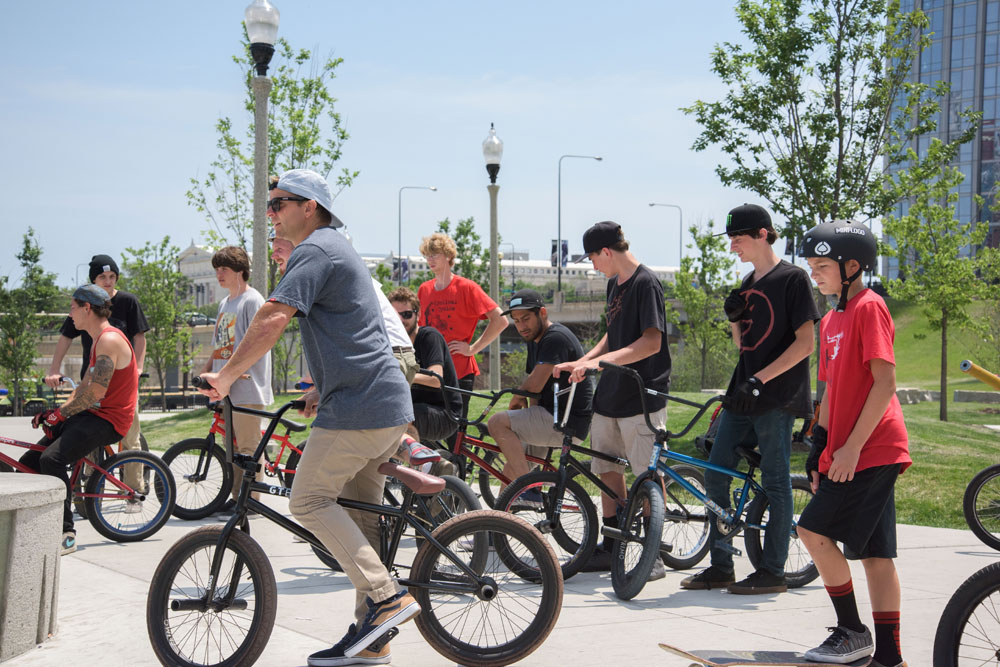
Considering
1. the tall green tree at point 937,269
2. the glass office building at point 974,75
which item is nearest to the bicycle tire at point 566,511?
the tall green tree at point 937,269

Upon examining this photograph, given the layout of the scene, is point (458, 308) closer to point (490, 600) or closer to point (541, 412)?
point (541, 412)

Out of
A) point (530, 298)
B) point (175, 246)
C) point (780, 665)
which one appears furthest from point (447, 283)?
point (175, 246)

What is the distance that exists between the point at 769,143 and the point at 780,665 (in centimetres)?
1286

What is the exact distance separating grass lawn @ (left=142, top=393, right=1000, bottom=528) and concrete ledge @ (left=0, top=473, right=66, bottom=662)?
7.09 metres

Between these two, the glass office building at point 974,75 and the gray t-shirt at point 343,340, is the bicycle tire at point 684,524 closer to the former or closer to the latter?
the gray t-shirt at point 343,340

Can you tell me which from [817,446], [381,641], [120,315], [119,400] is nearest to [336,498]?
[381,641]

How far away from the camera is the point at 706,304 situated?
3275cm

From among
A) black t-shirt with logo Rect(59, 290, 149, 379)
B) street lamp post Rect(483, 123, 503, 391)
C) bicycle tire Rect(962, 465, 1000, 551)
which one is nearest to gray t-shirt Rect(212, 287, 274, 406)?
black t-shirt with logo Rect(59, 290, 149, 379)

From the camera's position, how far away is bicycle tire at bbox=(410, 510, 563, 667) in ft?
14.0

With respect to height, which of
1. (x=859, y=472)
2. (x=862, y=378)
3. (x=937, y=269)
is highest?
(x=937, y=269)

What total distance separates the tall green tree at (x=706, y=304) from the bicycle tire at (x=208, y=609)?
28.5m

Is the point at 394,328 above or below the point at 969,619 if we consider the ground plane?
above

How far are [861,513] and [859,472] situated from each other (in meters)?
0.16

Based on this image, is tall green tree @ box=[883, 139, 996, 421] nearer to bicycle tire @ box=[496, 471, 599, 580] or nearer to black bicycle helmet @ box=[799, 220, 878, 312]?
bicycle tire @ box=[496, 471, 599, 580]
